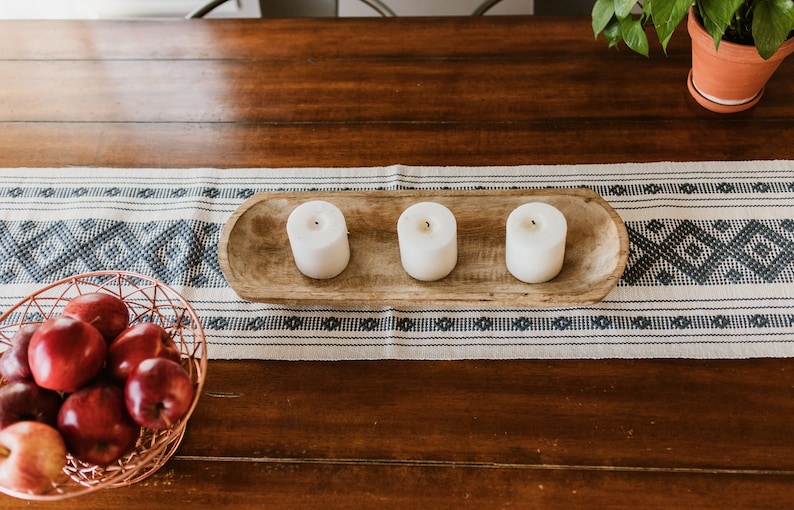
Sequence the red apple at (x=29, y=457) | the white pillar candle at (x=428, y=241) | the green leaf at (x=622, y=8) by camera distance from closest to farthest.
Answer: the red apple at (x=29, y=457), the white pillar candle at (x=428, y=241), the green leaf at (x=622, y=8)

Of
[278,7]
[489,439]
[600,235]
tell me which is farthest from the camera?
[278,7]

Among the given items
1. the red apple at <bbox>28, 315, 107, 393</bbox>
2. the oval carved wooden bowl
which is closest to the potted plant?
the oval carved wooden bowl

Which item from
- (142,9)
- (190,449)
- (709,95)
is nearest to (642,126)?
(709,95)

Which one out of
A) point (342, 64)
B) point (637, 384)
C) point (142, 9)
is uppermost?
point (342, 64)

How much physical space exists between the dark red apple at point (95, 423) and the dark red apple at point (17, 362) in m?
0.06

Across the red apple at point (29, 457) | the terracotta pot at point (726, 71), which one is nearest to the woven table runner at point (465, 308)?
the terracotta pot at point (726, 71)

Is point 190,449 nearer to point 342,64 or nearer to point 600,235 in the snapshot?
point 600,235

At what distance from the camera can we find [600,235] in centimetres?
85

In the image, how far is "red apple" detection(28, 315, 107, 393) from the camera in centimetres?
61

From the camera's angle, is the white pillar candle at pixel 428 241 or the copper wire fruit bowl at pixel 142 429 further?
the white pillar candle at pixel 428 241

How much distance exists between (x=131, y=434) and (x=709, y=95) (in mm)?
950

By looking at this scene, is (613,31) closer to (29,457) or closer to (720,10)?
(720,10)

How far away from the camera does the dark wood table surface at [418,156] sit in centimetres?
71

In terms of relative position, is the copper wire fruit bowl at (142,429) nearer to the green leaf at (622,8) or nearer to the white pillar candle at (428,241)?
the white pillar candle at (428,241)
